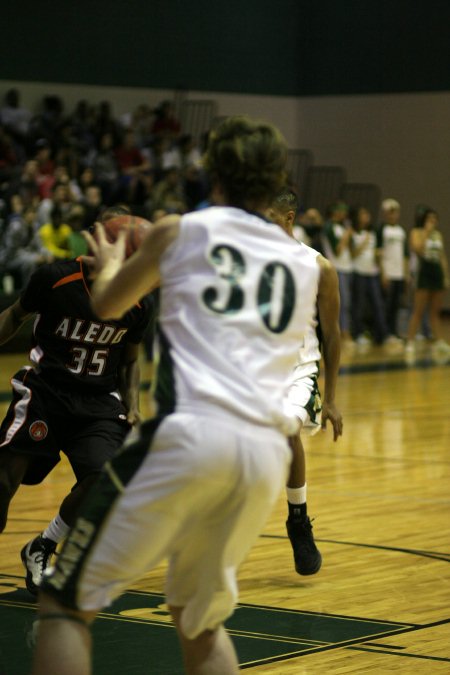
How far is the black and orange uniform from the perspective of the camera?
4.93 meters

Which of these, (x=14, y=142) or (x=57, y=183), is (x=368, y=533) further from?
(x=14, y=142)

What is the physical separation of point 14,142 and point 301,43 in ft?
28.5

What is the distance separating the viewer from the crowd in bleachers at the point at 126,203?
15344mm

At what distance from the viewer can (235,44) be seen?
23.5 meters

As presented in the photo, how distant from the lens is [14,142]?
59.3 ft

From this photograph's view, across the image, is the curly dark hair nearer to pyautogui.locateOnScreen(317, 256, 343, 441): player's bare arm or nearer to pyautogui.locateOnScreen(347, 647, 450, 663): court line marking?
pyautogui.locateOnScreen(347, 647, 450, 663): court line marking

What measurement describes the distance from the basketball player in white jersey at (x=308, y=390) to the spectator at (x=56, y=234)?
943cm

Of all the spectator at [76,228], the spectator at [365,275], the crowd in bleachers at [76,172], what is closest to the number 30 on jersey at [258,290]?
the crowd in bleachers at [76,172]

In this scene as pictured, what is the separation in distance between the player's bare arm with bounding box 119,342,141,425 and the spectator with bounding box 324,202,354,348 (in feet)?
39.3

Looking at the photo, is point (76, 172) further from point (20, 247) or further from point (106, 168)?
point (20, 247)

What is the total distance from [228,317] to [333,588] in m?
2.88

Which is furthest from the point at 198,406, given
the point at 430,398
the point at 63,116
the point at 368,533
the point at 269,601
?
the point at 63,116

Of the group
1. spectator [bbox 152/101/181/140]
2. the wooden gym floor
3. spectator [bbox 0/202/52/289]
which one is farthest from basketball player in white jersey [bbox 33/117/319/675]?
spectator [bbox 152/101/181/140]

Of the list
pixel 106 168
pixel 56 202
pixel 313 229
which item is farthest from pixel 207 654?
pixel 106 168
